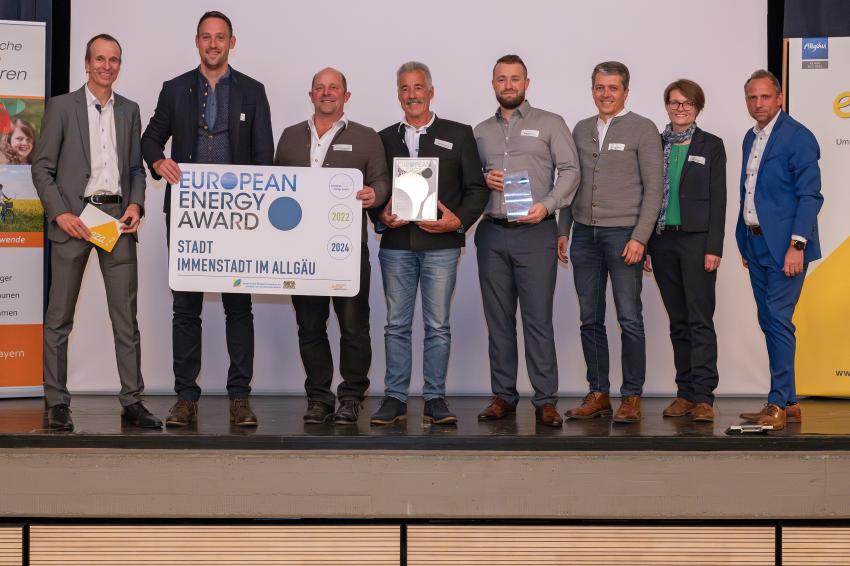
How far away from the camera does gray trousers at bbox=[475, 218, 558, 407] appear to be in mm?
4168

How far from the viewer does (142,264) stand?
5598 millimetres

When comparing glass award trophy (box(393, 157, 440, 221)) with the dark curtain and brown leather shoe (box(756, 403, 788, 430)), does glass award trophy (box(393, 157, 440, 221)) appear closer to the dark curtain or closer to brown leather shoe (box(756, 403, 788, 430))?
brown leather shoe (box(756, 403, 788, 430))

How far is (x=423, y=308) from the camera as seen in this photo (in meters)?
4.14

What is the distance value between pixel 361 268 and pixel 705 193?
1656 millimetres

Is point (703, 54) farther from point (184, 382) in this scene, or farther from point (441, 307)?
point (184, 382)

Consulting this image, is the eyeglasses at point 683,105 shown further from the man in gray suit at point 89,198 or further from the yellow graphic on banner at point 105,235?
the yellow graphic on banner at point 105,235

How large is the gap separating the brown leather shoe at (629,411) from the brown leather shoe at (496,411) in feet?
1.68

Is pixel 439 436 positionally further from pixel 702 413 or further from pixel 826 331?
pixel 826 331

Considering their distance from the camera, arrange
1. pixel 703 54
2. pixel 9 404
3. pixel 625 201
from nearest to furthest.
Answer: pixel 625 201 < pixel 9 404 < pixel 703 54

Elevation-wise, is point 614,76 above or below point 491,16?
below

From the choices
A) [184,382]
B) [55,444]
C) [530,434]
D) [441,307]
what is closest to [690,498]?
[530,434]

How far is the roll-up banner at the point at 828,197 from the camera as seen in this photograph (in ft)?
17.5

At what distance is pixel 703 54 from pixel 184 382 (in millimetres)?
3675

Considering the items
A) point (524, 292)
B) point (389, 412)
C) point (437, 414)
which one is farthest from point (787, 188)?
point (389, 412)
